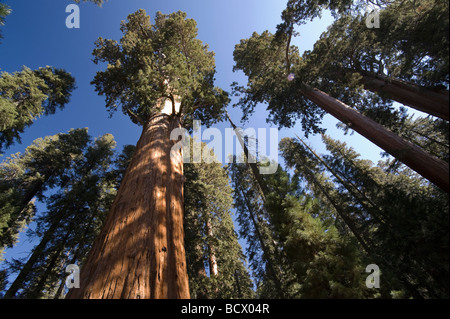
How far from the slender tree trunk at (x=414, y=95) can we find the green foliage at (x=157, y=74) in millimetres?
6794

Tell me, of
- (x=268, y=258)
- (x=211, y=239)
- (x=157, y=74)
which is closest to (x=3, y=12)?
(x=157, y=74)

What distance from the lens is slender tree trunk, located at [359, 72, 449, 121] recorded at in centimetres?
584

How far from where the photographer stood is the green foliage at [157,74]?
526 centimetres

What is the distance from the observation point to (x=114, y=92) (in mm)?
7520

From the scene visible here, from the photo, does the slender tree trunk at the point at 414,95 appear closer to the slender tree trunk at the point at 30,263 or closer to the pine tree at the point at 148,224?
the pine tree at the point at 148,224

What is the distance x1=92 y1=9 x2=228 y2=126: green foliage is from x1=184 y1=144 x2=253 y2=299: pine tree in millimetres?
4640

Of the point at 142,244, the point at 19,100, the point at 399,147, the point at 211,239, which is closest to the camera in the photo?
the point at 142,244

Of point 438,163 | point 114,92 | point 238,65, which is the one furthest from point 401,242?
point 238,65

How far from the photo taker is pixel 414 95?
24.0 ft

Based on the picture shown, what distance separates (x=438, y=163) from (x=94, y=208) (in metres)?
14.6

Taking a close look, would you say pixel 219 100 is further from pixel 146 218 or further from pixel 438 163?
pixel 438 163

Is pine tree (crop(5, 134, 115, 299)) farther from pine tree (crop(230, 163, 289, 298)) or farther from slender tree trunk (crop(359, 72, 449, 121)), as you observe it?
slender tree trunk (crop(359, 72, 449, 121))

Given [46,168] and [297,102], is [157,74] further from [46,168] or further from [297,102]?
[46,168]

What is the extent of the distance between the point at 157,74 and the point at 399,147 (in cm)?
703
